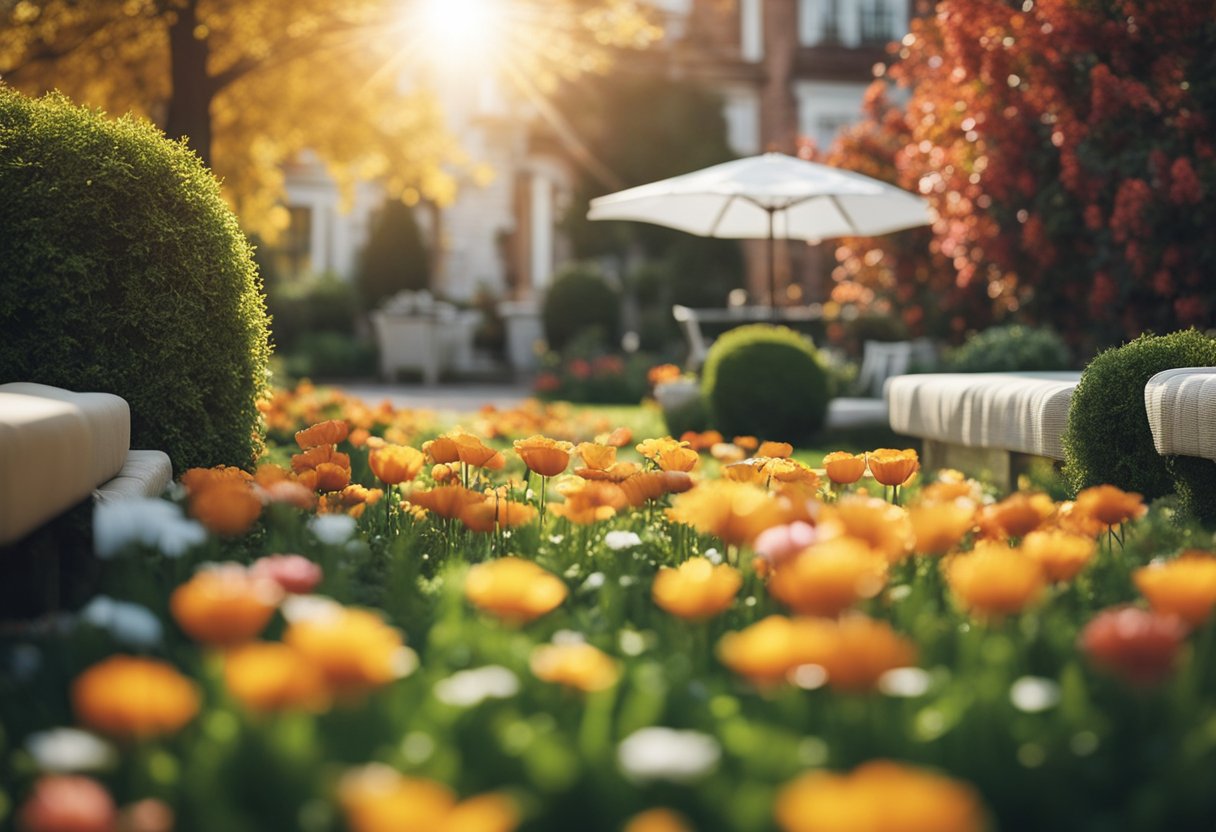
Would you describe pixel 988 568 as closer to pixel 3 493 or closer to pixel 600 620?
pixel 600 620

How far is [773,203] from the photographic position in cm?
1126

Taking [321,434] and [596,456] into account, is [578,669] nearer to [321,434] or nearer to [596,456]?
[596,456]

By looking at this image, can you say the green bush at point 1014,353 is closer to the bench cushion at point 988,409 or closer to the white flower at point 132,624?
the bench cushion at point 988,409

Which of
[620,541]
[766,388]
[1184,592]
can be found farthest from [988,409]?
[1184,592]

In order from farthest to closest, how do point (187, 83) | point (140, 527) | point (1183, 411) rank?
point (187, 83) → point (1183, 411) → point (140, 527)

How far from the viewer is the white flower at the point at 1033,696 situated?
1.75m

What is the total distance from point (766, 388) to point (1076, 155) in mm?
2843

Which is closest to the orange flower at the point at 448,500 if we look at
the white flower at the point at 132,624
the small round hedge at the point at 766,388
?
the white flower at the point at 132,624

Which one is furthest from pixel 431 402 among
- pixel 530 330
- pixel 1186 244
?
pixel 1186 244

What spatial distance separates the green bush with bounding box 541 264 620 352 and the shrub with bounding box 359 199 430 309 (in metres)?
3.63

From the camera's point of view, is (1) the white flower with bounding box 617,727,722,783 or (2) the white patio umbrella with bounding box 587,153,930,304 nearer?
(1) the white flower with bounding box 617,727,722,783

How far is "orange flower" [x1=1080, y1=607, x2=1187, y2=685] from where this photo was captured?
1596 mm

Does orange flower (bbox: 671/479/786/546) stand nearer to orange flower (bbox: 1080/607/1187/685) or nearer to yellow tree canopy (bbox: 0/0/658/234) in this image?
orange flower (bbox: 1080/607/1187/685)

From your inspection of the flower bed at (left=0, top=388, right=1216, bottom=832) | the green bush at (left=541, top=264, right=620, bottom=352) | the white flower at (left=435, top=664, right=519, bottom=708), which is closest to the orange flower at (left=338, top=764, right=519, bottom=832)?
the flower bed at (left=0, top=388, right=1216, bottom=832)
